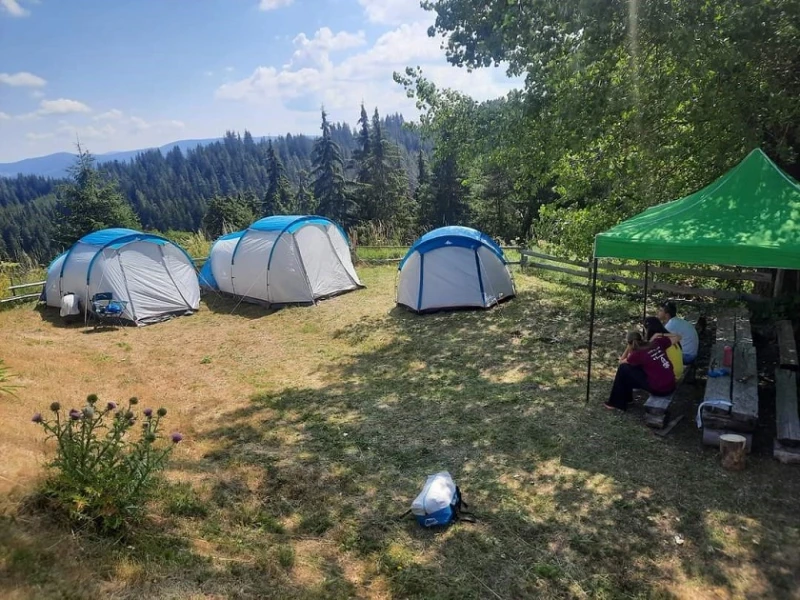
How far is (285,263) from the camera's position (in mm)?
11625

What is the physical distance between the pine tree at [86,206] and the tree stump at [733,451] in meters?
25.6

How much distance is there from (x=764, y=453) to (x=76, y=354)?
9870 millimetres

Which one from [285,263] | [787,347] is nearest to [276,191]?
[285,263]

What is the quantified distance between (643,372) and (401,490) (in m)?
3.06

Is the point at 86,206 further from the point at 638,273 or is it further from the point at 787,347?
the point at 787,347

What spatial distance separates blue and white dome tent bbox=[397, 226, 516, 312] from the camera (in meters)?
10.2

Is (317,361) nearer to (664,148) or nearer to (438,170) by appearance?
(664,148)

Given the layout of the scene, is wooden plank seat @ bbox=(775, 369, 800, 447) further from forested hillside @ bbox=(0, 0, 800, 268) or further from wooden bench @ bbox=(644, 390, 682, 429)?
forested hillside @ bbox=(0, 0, 800, 268)

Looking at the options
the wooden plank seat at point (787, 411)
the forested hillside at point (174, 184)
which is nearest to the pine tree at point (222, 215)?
the wooden plank seat at point (787, 411)

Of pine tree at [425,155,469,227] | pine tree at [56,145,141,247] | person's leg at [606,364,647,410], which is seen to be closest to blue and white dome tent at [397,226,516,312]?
person's leg at [606,364,647,410]

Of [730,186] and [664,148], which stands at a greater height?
[664,148]

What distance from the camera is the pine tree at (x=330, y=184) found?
126 feet

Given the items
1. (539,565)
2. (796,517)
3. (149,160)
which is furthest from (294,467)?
(149,160)

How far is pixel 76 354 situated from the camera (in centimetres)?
845
